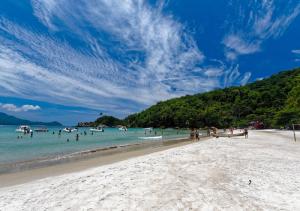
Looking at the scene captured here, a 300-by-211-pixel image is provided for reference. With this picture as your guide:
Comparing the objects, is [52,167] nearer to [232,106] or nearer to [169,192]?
[169,192]

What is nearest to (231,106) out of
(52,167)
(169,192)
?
(52,167)

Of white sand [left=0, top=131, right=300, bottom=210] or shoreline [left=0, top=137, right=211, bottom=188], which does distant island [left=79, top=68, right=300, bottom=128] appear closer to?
shoreline [left=0, top=137, right=211, bottom=188]

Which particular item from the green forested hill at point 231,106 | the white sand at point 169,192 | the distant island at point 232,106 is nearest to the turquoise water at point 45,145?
the white sand at point 169,192

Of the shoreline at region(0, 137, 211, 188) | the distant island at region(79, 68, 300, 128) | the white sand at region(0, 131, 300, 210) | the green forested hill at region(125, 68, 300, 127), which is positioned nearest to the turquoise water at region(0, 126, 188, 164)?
the shoreline at region(0, 137, 211, 188)

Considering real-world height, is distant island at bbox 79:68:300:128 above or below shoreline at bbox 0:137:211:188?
above

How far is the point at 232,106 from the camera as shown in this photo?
499ft

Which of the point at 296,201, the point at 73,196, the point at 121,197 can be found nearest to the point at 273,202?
the point at 296,201

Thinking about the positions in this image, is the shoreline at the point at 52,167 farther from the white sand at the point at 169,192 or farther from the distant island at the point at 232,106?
the distant island at the point at 232,106

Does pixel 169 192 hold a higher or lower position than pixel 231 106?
lower

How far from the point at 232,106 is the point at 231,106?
7.81ft

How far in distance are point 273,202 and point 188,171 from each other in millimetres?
4021

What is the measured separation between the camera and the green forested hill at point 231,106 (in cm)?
12575

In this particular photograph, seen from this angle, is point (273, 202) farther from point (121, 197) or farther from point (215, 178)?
point (121, 197)

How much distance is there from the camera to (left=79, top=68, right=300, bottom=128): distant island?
12481 cm
